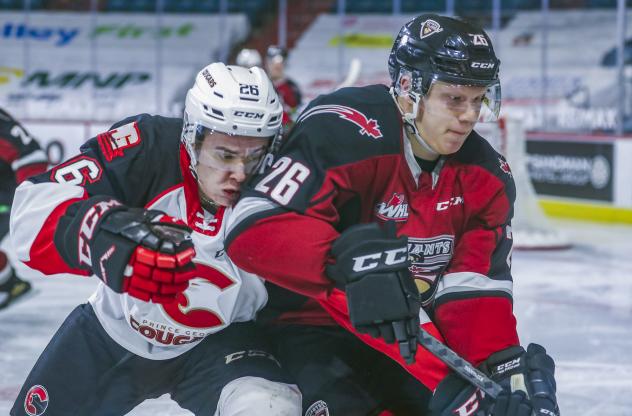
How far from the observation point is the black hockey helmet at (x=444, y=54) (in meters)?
1.92

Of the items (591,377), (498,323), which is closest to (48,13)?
(591,377)

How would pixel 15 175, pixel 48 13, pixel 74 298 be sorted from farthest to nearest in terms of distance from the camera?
pixel 48 13 < pixel 74 298 < pixel 15 175

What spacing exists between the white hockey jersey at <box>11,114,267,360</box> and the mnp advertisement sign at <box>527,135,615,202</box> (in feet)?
17.8

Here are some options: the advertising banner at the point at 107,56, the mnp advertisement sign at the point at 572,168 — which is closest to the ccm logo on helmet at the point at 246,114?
the mnp advertisement sign at the point at 572,168

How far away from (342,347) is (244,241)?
0.45 m

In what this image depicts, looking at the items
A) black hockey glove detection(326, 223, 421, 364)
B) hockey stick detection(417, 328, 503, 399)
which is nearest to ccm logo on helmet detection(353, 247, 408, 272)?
black hockey glove detection(326, 223, 421, 364)

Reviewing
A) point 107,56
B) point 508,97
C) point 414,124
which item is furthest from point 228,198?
point 107,56

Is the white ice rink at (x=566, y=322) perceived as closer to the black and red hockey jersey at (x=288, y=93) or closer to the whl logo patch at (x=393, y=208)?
the whl logo patch at (x=393, y=208)

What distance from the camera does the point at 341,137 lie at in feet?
6.20

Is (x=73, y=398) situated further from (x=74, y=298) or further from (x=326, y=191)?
(x=74, y=298)

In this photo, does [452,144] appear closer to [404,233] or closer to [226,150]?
[404,233]

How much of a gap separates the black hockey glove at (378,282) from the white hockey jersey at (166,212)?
40cm

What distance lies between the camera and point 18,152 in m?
3.97

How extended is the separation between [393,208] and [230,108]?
14.6 inches
